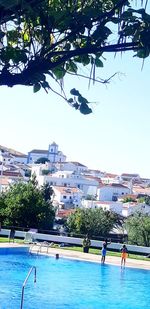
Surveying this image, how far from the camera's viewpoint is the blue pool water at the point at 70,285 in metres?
15.3

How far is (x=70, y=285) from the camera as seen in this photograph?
61.4 ft

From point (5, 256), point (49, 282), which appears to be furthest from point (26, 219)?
point (49, 282)

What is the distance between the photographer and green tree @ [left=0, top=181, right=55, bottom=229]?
32.2 m

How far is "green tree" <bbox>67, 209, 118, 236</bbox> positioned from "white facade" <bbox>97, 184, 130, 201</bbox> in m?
Result: 76.0

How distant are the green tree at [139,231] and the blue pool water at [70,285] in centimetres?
944

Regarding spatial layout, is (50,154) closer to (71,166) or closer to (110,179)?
(110,179)

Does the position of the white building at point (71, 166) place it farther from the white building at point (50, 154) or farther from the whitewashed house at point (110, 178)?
the white building at point (50, 154)

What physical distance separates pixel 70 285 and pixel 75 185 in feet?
325

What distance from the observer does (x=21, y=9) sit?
104 inches

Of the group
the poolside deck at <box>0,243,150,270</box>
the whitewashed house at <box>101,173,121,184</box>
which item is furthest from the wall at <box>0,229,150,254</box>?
the whitewashed house at <box>101,173,121,184</box>

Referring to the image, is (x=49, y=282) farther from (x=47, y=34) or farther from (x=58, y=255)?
(x=47, y=34)

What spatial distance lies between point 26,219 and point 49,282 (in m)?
→ 13.9

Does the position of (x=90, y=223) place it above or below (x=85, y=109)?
below

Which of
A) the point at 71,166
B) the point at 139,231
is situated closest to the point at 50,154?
the point at 71,166
